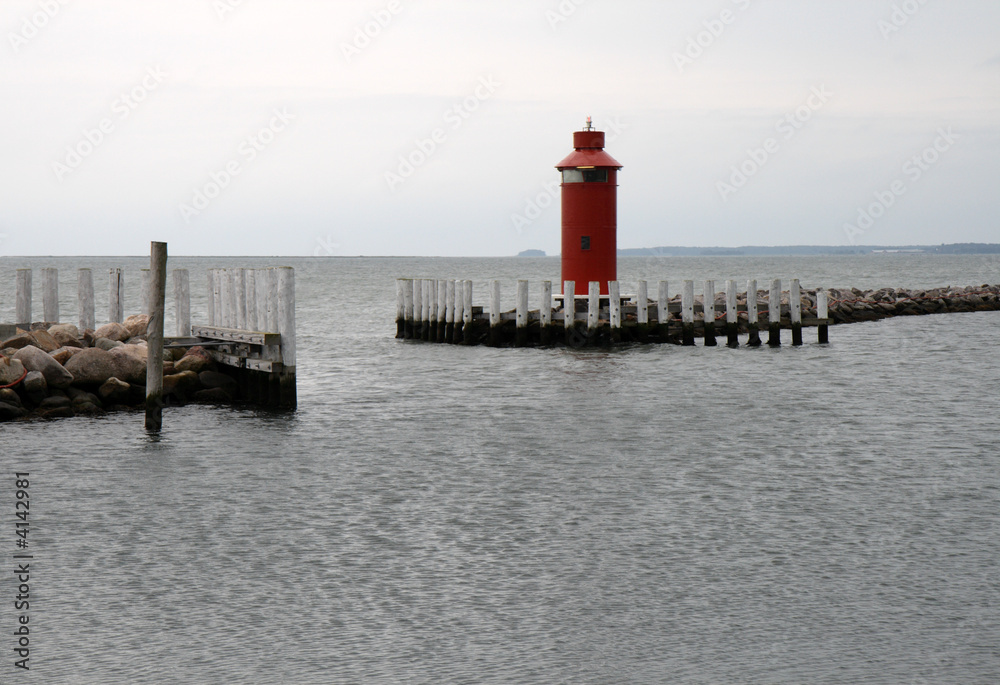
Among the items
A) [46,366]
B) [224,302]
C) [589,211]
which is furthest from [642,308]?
[46,366]

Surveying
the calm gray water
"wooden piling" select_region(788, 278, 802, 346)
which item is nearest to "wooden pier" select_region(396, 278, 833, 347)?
"wooden piling" select_region(788, 278, 802, 346)

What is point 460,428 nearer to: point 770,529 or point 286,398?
point 286,398

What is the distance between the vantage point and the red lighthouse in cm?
2342

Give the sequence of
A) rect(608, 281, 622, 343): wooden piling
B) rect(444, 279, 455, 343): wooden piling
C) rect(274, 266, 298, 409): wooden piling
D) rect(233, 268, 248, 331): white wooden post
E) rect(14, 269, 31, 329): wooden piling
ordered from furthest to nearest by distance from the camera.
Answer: rect(444, 279, 455, 343): wooden piling
rect(608, 281, 622, 343): wooden piling
rect(14, 269, 31, 329): wooden piling
rect(233, 268, 248, 331): white wooden post
rect(274, 266, 298, 409): wooden piling

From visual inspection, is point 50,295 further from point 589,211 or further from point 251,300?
point 589,211

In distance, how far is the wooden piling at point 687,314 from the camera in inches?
918

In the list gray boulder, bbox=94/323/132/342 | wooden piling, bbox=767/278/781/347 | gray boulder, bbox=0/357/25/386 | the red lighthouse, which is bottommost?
gray boulder, bbox=0/357/25/386

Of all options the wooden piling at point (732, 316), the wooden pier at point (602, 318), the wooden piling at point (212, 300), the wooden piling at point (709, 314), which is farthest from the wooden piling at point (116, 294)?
the wooden piling at point (732, 316)

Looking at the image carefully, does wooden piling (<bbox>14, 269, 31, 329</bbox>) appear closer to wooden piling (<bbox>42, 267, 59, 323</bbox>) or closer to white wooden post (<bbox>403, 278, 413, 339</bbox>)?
wooden piling (<bbox>42, 267, 59, 323</bbox>)

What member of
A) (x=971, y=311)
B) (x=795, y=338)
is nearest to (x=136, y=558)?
(x=795, y=338)

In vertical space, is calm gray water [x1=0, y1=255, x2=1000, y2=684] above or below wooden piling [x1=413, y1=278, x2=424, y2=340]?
below

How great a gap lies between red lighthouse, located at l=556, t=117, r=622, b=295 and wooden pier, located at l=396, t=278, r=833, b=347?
2.11ft

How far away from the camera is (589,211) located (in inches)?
924

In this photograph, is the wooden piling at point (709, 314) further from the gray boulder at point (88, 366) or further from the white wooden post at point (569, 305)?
the gray boulder at point (88, 366)
